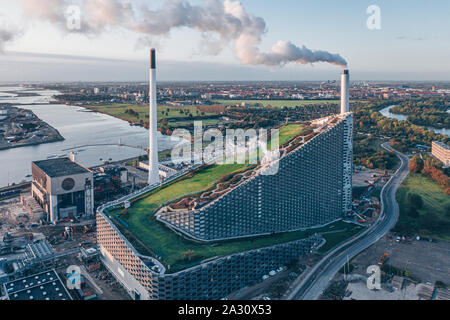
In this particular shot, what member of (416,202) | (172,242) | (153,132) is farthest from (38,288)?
(416,202)

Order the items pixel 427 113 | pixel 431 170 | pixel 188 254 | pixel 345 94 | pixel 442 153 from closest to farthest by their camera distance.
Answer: pixel 188 254 → pixel 345 94 → pixel 431 170 → pixel 442 153 → pixel 427 113

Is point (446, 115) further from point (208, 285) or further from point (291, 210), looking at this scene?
point (208, 285)

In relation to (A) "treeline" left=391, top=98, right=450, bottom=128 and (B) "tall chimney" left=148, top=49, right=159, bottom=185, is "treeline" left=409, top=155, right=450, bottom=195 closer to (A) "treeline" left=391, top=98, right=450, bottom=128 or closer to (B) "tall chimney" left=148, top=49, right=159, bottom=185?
(B) "tall chimney" left=148, top=49, right=159, bottom=185

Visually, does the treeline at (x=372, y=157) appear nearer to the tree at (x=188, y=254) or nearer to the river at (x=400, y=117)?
the river at (x=400, y=117)

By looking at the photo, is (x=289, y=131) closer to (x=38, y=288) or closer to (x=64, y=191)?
(x=64, y=191)

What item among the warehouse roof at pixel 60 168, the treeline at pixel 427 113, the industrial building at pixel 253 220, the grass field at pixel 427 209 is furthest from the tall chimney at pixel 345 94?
the treeline at pixel 427 113

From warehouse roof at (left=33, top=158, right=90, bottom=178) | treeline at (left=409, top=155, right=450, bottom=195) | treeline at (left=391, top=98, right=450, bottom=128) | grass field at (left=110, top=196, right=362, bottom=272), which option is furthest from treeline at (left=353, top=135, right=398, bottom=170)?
warehouse roof at (left=33, top=158, right=90, bottom=178)
